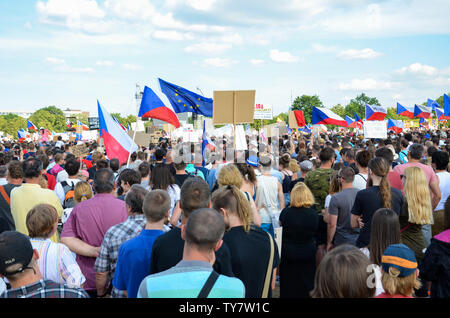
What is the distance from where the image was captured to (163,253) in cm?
304

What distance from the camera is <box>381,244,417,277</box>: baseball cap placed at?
2.56 meters

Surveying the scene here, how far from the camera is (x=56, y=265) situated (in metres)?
3.35

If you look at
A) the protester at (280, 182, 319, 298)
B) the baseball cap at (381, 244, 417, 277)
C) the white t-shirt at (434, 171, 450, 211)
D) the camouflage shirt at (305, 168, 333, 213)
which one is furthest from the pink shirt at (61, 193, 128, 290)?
the white t-shirt at (434, 171, 450, 211)

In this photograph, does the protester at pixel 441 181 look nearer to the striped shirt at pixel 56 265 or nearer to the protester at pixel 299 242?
the protester at pixel 299 242

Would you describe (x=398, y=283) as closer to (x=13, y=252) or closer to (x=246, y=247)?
(x=246, y=247)

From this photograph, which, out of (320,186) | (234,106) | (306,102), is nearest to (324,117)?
(234,106)

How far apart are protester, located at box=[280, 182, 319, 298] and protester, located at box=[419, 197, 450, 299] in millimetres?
1532

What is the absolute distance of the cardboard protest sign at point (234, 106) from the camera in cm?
820

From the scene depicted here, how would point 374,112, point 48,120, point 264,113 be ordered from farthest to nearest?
point 48,120
point 264,113
point 374,112

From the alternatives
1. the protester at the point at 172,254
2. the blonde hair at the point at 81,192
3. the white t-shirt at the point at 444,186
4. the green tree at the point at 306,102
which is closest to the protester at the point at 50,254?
the protester at the point at 172,254

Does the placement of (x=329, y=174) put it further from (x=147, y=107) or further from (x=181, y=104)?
(x=181, y=104)

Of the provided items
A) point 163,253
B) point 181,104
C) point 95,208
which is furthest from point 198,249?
point 181,104

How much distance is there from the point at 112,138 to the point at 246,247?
582cm

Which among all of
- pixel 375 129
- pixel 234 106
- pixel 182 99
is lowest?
pixel 375 129
